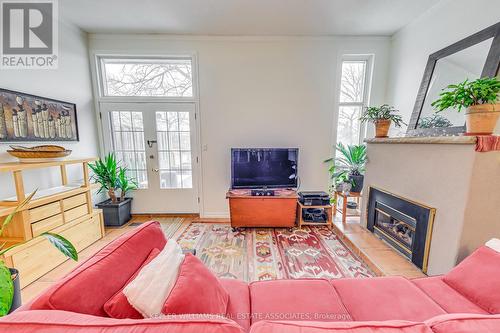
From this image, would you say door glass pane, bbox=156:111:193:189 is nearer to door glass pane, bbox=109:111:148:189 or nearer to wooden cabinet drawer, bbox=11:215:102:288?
door glass pane, bbox=109:111:148:189

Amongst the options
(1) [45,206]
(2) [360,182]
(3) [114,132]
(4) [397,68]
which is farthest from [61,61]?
(4) [397,68]

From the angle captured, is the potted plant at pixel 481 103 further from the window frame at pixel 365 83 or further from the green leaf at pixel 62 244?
the green leaf at pixel 62 244

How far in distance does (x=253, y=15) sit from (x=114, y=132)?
2.64 metres

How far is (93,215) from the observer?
8.21 feet

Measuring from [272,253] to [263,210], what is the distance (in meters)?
0.63

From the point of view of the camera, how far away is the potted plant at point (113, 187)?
278 cm

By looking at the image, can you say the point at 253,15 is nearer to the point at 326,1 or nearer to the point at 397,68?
the point at 326,1

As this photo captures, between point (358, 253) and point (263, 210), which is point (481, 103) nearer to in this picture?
point (358, 253)

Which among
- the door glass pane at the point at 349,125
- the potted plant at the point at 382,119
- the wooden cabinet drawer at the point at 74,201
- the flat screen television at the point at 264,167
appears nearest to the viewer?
the wooden cabinet drawer at the point at 74,201

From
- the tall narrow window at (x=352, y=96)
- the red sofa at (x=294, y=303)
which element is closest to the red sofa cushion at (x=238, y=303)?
the red sofa at (x=294, y=303)

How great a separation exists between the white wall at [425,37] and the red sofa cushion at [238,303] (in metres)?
2.97

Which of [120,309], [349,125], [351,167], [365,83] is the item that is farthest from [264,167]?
[120,309]

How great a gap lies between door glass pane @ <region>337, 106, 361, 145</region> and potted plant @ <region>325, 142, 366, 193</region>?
7.8 inches

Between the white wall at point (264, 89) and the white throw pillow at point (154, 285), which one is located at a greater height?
the white wall at point (264, 89)
